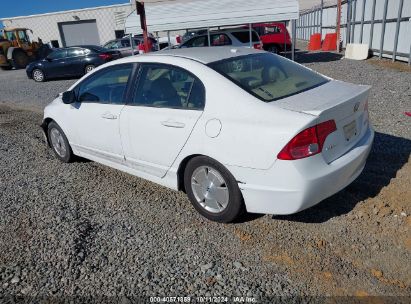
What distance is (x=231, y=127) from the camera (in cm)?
285

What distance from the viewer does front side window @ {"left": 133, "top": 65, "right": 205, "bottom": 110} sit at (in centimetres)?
320

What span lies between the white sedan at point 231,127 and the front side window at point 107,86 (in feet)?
0.05

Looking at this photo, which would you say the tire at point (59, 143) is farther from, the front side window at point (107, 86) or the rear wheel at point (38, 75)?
the rear wheel at point (38, 75)

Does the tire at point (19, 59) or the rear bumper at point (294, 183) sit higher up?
the rear bumper at point (294, 183)

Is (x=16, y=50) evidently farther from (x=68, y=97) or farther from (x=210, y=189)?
(x=210, y=189)

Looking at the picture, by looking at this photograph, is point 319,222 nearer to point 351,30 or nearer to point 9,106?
point 9,106

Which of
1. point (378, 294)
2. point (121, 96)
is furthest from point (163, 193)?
point (378, 294)

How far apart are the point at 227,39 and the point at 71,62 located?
22.6 ft

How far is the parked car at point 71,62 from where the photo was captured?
1508 centimetres

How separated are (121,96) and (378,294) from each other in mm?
3000

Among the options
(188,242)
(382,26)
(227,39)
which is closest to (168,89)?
(188,242)

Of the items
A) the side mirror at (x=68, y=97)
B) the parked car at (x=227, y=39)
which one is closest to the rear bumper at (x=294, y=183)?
the side mirror at (x=68, y=97)

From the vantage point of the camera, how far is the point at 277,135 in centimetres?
262

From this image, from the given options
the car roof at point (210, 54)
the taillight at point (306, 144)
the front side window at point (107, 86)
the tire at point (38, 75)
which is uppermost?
the car roof at point (210, 54)
